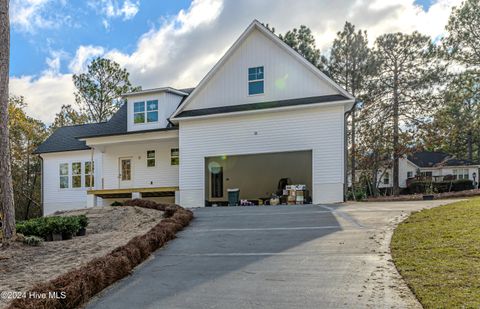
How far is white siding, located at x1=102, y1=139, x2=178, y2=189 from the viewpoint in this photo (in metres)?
21.1

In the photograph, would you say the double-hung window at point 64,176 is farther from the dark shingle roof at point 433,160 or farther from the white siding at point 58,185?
the dark shingle roof at point 433,160

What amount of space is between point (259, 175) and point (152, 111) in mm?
7378

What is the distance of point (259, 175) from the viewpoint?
23672 millimetres

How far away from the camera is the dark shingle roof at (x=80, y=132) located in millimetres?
23091

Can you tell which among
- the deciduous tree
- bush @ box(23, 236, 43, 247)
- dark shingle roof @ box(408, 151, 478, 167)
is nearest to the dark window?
bush @ box(23, 236, 43, 247)

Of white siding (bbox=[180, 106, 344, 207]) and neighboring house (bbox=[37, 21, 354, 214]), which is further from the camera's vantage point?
neighboring house (bbox=[37, 21, 354, 214])

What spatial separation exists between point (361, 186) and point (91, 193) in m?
18.3

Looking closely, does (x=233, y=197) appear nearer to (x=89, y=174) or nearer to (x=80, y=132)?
(x=89, y=174)

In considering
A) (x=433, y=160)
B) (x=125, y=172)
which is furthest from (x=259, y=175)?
(x=433, y=160)

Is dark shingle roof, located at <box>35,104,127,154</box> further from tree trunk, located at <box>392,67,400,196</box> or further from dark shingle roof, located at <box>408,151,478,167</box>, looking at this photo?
A: dark shingle roof, located at <box>408,151,478,167</box>

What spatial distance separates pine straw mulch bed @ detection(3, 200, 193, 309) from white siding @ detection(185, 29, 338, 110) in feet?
A: 33.5

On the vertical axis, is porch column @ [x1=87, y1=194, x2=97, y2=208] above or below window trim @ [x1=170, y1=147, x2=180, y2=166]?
below

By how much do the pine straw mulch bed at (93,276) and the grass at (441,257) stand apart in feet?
14.1

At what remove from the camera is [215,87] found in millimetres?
18609
